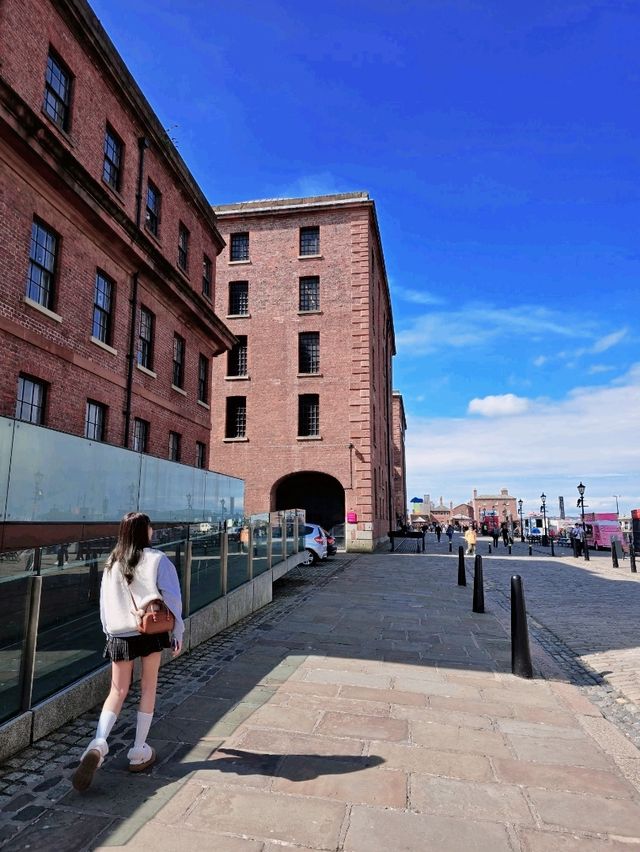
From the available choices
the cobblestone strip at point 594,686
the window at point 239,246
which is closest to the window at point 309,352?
Result: the window at point 239,246

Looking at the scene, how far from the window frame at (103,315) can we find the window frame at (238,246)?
54.5 feet

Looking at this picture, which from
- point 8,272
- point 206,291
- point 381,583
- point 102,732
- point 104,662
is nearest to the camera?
point 102,732

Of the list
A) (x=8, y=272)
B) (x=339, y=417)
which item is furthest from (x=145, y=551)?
(x=339, y=417)

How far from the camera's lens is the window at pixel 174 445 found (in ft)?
61.0

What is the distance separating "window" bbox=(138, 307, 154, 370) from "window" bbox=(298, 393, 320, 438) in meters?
12.1

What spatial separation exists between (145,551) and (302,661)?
366 cm

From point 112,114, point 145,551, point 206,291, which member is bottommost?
point 145,551

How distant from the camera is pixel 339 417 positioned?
27.8 m

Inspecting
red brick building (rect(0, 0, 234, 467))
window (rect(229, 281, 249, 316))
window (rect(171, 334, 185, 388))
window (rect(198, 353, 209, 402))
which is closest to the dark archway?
window (rect(198, 353, 209, 402))

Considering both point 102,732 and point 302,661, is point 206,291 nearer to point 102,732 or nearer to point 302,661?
point 302,661

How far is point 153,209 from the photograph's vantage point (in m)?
17.6

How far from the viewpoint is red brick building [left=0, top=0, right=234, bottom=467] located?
11.0 metres

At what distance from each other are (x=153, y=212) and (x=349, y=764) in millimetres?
17360

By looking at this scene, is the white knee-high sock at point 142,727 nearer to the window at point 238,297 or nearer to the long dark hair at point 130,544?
the long dark hair at point 130,544
